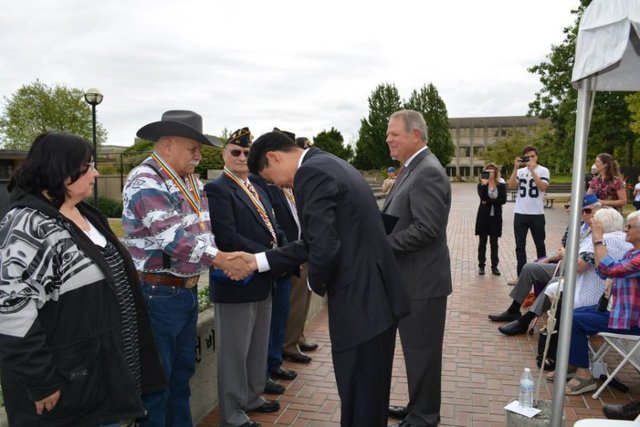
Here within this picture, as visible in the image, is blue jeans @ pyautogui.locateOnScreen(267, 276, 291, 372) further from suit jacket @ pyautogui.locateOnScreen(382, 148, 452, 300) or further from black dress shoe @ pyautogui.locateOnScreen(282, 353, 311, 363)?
suit jacket @ pyautogui.locateOnScreen(382, 148, 452, 300)

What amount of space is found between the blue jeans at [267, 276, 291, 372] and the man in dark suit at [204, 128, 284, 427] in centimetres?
88

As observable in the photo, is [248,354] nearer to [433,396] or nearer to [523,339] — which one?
[433,396]

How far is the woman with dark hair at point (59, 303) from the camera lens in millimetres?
2096

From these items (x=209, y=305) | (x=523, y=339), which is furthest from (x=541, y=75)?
(x=209, y=305)

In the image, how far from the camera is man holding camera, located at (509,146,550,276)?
8195mm

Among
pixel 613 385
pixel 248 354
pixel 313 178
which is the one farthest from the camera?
pixel 613 385

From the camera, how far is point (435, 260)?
12.3ft

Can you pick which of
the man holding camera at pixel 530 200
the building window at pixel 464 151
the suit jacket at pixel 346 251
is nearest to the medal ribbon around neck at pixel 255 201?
the suit jacket at pixel 346 251

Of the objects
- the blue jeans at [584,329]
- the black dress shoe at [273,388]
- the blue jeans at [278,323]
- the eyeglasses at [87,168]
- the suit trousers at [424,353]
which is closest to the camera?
the eyeglasses at [87,168]

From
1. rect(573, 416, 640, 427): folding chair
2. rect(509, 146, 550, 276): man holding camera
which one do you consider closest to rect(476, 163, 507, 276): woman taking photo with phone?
rect(509, 146, 550, 276): man holding camera

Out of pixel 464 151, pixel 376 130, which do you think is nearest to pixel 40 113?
pixel 376 130

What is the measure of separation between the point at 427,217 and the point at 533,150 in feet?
18.0

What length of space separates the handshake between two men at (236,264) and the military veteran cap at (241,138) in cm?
91

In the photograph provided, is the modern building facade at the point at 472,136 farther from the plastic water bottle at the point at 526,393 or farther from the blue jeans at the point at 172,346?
the blue jeans at the point at 172,346
